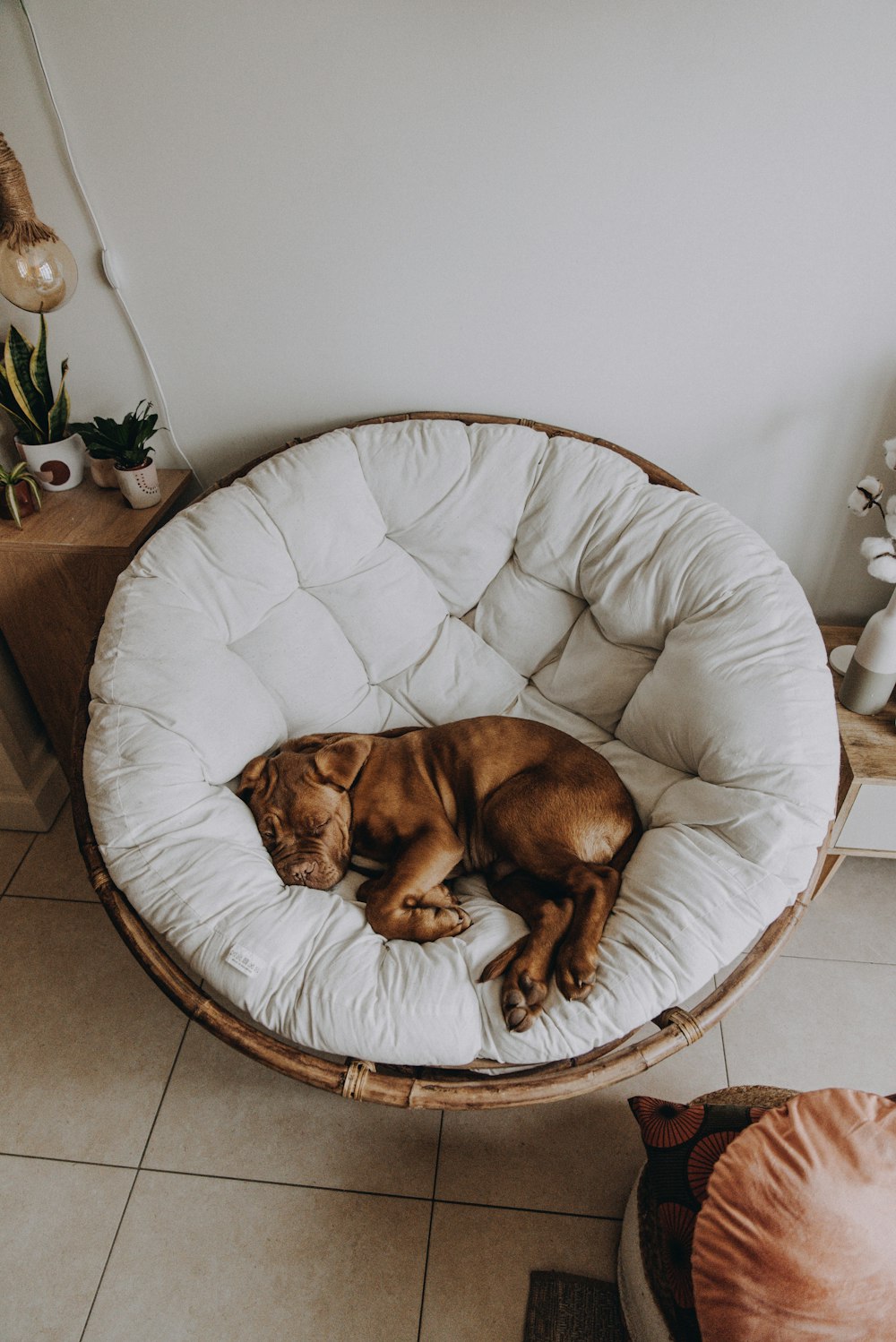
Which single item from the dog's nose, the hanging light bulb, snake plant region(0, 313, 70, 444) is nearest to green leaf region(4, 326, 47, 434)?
snake plant region(0, 313, 70, 444)

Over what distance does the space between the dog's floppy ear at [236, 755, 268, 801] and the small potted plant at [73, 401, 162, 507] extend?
808mm

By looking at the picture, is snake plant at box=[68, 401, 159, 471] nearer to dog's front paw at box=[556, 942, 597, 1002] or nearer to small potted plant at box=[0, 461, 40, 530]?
small potted plant at box=[0, 461, 40, 530]

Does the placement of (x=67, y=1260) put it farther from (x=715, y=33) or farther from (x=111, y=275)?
(x=715, y=33)

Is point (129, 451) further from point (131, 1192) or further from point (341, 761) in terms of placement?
point (131, 1192)

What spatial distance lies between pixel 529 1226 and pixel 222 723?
45.4 inches

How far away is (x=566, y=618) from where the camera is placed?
6.46 ft

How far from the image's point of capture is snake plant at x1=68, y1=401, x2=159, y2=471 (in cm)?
192

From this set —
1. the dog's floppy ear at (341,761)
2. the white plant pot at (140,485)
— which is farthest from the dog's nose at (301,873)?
the white plant pot at (140,485)

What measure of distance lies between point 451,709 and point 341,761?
0.41 metres

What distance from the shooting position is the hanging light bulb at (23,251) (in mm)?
1614

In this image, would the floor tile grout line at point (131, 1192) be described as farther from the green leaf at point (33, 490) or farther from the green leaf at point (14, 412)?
the green leaf at point (14, 412)

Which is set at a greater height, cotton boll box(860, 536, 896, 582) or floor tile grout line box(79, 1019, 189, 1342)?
cotton boll box(860, 536, 896, 582)

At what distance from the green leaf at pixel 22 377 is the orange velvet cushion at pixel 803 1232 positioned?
2.13 meters

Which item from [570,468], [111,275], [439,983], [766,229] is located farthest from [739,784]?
[111,275]
